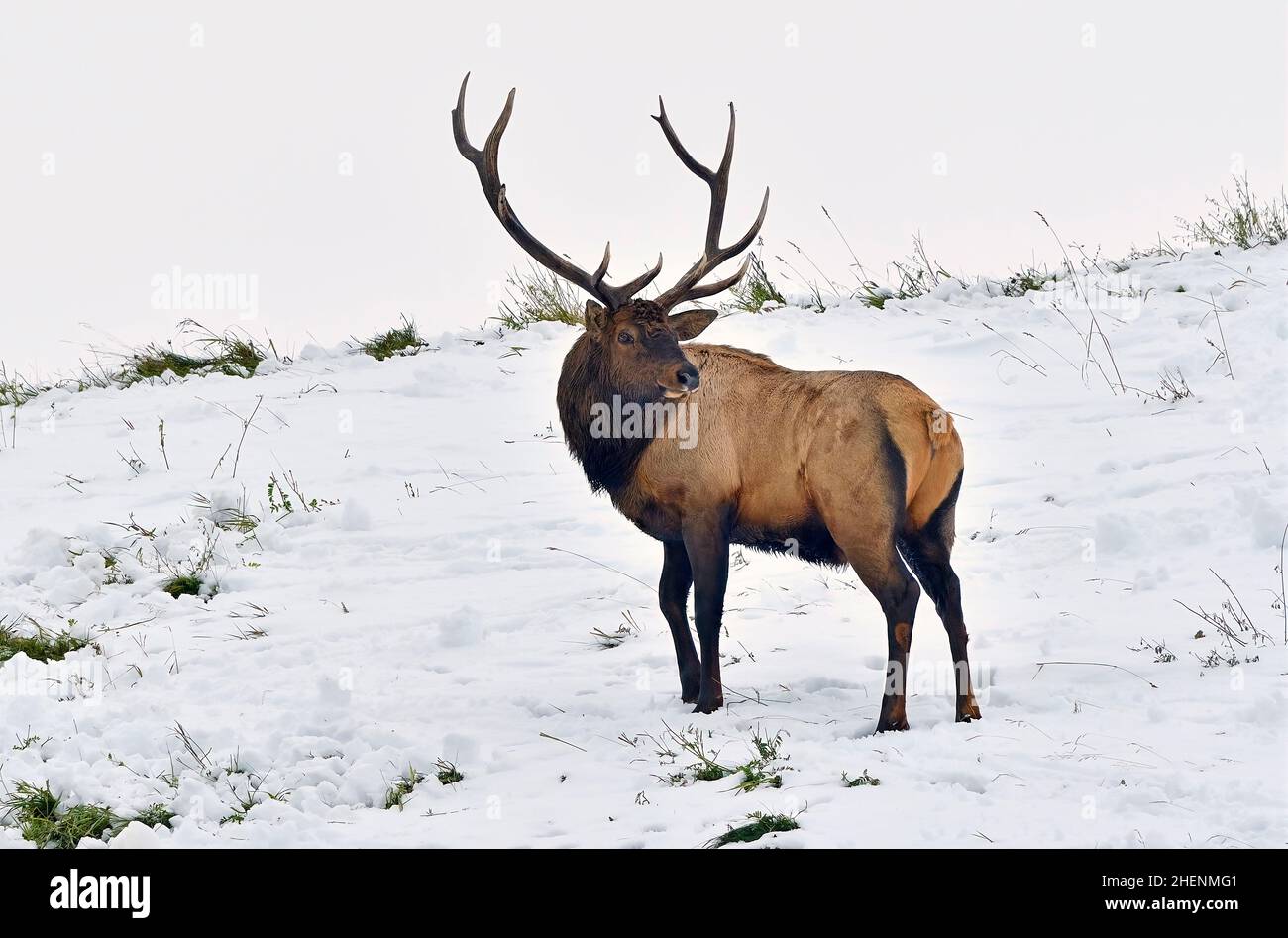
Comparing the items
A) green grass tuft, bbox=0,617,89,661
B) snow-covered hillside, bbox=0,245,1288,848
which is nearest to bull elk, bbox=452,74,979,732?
snow-covered hillside, bbox=0,245,1288,848

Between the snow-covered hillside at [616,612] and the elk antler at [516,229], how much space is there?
1.94 m

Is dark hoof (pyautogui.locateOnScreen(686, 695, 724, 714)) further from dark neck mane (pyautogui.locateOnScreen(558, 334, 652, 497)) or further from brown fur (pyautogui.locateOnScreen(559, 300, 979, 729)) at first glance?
dark neck mane (pyautogui.locateOnScreen(558, 334, 652, 497))

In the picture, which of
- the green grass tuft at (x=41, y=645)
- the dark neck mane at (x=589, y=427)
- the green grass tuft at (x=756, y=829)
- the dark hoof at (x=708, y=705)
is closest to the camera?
the green grass tuft at (x=756, y=829)

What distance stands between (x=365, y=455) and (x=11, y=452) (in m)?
3.13

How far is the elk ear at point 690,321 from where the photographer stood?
7.39 m

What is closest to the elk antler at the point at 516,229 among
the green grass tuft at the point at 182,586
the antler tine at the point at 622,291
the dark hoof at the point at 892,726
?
the antler tine at the point at 622,291

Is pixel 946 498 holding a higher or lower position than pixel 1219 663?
higher

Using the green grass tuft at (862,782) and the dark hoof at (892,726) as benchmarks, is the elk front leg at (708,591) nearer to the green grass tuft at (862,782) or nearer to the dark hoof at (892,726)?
the dark hoof at (892,726)

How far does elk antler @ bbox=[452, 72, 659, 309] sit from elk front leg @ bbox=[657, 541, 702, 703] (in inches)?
52.2

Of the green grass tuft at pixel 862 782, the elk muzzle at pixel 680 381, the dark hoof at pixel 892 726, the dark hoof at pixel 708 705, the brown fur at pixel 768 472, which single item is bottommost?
the dark hoof at pixel 708 705

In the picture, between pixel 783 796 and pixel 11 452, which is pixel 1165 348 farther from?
pixel 11 452
